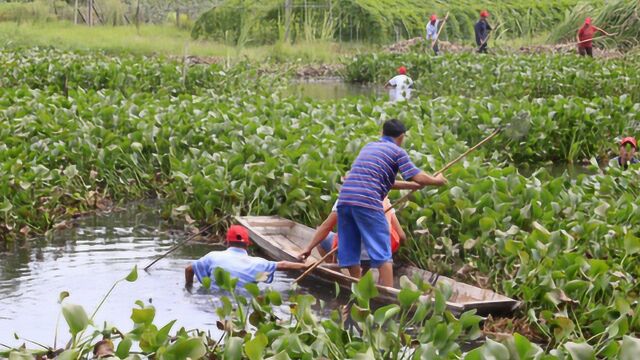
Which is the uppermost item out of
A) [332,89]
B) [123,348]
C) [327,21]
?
[123,348]

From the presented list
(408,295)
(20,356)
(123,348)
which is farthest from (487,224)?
(20,356)

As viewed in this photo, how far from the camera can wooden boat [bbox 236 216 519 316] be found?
7141 mm

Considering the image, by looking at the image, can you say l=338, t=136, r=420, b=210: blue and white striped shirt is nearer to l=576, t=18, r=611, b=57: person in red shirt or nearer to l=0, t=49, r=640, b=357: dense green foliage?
l=0, t=49, r=640, b=357: dense green foliage

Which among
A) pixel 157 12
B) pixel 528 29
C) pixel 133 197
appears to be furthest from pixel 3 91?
pixel 157 12

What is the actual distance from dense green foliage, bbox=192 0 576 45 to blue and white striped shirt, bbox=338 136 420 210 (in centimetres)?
2285

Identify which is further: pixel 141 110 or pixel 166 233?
pixel 141 110

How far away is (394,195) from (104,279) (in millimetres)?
2520

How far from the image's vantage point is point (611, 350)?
5.28 metres

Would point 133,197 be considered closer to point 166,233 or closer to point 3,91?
point 166,233

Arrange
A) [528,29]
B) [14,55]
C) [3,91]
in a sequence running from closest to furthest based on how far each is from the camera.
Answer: [3,91] < [14,55] < [528,29]

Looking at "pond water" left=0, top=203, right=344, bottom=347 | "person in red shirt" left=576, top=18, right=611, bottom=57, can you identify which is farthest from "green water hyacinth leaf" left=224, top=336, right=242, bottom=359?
"person in red shirt" left=576, top=18, right=611, bottom=57

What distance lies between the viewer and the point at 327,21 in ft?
109

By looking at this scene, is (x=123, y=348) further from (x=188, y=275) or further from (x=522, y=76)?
(x=522, y=76)

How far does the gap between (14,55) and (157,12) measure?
2288 cm
